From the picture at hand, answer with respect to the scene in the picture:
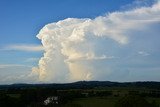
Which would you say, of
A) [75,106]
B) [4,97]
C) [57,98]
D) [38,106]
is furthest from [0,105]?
[57,98]

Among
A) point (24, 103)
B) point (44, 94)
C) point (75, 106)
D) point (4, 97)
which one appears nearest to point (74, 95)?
point (44, 94)

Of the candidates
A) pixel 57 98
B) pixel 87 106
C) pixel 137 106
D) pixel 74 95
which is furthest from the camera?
pixel 74 95

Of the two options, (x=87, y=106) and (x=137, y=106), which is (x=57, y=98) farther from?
(x=137, y=106)

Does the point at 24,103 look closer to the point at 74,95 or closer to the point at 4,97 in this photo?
the point at 4,97

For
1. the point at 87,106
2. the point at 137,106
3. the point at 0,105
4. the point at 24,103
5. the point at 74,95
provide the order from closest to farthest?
the point at 137,106
the point at 0,105
the point at 87,106
the point at 24,103
the point at 74,95

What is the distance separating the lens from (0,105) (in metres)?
105

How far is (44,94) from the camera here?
154750 millimetres

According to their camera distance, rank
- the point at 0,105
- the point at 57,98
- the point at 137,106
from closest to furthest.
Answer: the point at 137,106 < the point at 0,105 < the point at 57,98

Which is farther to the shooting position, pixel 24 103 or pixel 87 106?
pixel 24 103

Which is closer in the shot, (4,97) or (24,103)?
(4,97)

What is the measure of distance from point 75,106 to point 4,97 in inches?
987

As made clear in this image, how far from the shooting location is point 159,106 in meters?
97.8

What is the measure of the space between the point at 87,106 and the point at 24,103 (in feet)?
79.2

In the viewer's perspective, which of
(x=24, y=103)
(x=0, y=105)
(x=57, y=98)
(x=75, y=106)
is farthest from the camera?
(x=57, y=98)
